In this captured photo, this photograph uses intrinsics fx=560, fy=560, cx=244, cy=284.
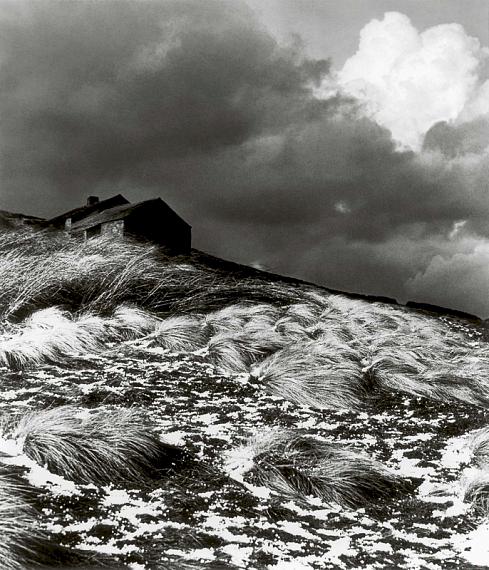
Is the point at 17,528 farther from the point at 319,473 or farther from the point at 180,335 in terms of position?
the point at 180,335

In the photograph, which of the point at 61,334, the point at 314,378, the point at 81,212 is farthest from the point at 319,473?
the point at 81,212

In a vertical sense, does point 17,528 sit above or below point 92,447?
below

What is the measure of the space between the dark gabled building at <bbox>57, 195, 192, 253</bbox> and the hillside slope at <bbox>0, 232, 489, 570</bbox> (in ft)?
49.3

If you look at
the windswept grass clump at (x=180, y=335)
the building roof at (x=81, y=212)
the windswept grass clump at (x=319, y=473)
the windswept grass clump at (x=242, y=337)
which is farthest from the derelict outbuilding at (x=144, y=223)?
the windswept grass clump at (x=319, y=473)

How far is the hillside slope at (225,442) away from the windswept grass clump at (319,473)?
1 centimetres

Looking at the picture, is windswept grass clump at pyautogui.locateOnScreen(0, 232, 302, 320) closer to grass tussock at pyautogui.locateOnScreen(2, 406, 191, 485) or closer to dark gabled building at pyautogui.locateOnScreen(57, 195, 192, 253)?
grass tussock at pyautogui.locateOnScreen(2, 406, 191, 485)

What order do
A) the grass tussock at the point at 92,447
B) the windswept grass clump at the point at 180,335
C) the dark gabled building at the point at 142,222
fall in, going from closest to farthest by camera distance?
1. the grass tussock at the point at 92,447
2. the windswept grass clump at the point at 180,335
3. the dark gabled building at the point at 142,222

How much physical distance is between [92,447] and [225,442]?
77 centimetres

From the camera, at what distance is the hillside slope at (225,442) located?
2188 millimetres

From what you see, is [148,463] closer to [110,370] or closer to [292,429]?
[292,429]

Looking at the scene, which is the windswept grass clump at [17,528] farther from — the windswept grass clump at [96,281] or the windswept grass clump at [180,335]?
the windswept grass clump at [96,281]

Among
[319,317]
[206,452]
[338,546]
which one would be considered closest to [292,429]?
[206,452]

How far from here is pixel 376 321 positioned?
8.49m

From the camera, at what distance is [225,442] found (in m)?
3.17
